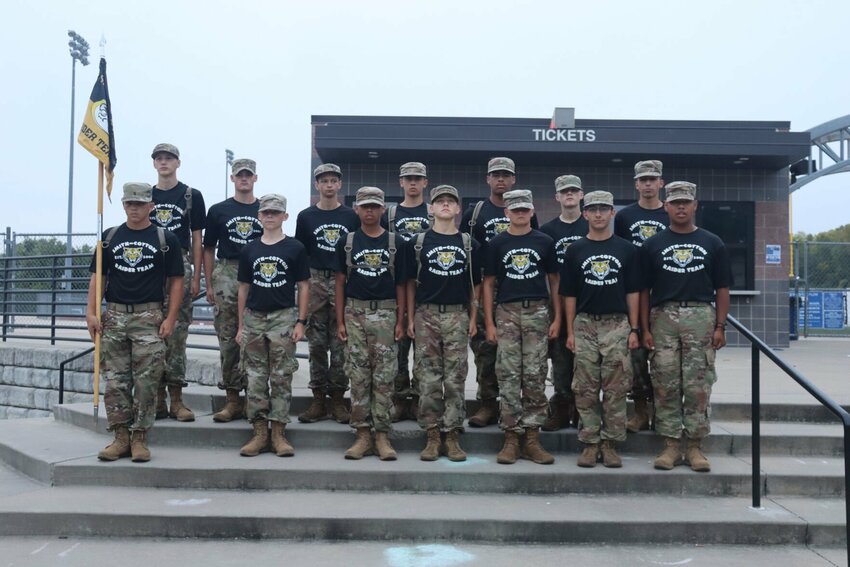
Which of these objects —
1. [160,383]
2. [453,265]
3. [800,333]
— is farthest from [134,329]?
[800,333]

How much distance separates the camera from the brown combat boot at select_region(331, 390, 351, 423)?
5742mm

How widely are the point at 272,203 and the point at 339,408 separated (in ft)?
5.92

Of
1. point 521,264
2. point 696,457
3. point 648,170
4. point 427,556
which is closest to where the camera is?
point 427,556

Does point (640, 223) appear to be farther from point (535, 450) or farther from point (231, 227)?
point (231, 227)

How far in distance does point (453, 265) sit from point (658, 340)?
1.63m

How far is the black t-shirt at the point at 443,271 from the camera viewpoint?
5.19 metres

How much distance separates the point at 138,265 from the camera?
529 cm

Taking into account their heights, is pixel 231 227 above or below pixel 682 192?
below

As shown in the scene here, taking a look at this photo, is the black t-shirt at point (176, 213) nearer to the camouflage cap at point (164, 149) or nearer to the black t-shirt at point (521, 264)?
the camouflage cap at point (164, 149)

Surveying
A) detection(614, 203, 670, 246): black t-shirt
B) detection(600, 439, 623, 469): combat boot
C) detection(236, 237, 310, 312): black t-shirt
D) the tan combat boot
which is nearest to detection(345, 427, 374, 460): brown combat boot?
the tan combat boot

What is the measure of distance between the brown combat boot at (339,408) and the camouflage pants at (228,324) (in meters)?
0.77

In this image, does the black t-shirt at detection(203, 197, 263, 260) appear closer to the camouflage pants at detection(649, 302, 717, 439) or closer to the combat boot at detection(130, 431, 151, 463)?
the combat boot at detection(130, 431, 151, 463)

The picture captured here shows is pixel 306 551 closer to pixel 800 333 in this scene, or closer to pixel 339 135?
pixel 339 135

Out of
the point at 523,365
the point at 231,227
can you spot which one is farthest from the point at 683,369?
the point at 231,227
